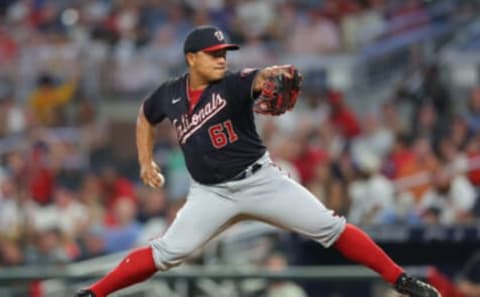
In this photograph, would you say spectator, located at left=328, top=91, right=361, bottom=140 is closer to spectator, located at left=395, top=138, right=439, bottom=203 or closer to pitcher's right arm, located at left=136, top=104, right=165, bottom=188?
spectator, located at left=395, top=138, right=439, bottom=203

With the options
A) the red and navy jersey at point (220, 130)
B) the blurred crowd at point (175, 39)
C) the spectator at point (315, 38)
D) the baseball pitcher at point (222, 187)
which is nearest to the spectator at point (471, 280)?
the baseball pitcher at point (222, 187)

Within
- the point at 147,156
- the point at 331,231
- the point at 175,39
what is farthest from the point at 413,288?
the point at 175,39

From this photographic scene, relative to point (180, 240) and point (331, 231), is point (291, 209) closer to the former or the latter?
point (331, 231)

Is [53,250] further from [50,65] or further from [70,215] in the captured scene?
[50,65]

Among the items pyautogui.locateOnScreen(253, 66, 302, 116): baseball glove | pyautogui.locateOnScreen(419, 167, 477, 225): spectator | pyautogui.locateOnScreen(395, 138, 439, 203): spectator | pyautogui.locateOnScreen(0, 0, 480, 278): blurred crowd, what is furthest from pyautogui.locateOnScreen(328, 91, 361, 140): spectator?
pyautogui.locateOnScreen(253, 66, 302, 116): baseball glove

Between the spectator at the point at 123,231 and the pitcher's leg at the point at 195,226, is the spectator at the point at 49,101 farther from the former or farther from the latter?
the pitcher's leg at the point at 195,226

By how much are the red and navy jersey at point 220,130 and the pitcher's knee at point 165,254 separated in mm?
410

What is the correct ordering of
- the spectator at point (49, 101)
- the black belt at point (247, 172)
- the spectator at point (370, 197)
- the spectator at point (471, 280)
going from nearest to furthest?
the black belt at point (247, 172), the spectator at point (471, 280), the spectator at point (370, 197), the spectator at point (49, 101)

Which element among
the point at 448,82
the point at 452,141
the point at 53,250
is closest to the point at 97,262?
the point at 53,250

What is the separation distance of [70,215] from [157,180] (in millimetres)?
6632

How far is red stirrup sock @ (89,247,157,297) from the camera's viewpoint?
7.77 meters

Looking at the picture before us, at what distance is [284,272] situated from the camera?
35.6 feet

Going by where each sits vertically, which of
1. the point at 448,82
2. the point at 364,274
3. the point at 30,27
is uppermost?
the point at 30,27

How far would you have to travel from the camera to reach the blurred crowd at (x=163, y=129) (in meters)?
12.5
